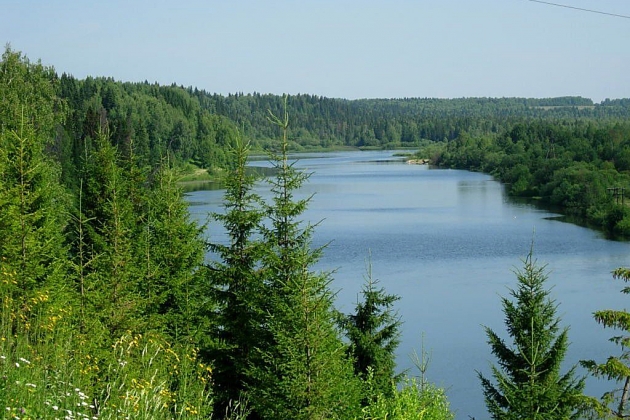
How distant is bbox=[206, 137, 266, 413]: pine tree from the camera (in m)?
11.9

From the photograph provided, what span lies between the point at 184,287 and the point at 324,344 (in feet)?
19.9

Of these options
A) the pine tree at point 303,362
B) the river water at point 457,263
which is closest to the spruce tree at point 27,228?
the pine tree at point 303,362

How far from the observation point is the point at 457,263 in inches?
1476

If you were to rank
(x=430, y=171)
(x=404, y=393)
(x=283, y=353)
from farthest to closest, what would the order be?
(x=430, y=171) < (x=283, y=353) < (x=404, y=393)

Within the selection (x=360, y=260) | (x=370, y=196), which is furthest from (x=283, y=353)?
(x=370, y=196)

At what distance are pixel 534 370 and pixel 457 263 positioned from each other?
26.0m

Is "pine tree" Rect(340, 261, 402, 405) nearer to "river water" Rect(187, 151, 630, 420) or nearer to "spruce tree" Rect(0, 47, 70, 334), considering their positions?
"river water" Rect(187, 151, 630, 420)

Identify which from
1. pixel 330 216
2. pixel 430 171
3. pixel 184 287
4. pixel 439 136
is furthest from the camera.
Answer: pixel 439 136

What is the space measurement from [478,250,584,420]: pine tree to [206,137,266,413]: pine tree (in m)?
3.86

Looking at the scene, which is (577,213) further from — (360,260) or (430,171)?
(430,171)

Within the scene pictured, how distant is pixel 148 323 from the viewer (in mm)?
12289

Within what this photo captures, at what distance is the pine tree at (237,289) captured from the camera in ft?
38.9

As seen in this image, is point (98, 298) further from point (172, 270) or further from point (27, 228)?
point (172, 270)

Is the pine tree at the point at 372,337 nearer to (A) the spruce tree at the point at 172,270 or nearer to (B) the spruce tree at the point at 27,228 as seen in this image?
(A) the spruce tree at the point at 172,270
